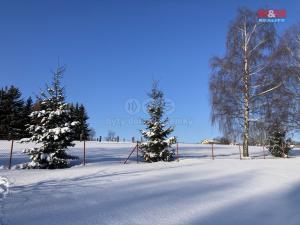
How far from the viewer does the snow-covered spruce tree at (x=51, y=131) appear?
57.9 ft

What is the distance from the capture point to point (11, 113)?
168 feet

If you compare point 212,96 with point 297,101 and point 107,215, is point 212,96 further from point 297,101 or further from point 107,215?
point 107,215

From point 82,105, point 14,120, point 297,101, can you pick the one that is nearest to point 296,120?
point 297,101

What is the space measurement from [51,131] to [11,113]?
3674cm

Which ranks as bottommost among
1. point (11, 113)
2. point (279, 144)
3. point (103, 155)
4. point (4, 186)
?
point (4, 186)

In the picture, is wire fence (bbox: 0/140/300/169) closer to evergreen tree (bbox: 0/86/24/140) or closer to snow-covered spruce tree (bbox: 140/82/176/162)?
snow-covered spruce tree (bbox: 140/82/176/162)

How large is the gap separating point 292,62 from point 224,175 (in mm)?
16308

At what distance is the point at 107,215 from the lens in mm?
6367

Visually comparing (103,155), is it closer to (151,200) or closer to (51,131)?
(51,131)

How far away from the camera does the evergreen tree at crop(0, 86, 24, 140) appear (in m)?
49.2

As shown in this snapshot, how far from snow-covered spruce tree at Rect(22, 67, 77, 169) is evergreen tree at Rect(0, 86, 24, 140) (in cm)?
3160

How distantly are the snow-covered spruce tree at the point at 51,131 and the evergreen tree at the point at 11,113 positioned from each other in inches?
1244

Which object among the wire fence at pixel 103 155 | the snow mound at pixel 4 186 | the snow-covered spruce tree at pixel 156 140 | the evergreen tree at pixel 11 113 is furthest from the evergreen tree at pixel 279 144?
the evergreen tree at pixel 11 113

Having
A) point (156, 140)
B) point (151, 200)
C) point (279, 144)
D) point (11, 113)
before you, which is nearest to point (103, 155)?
point (156, 140)
